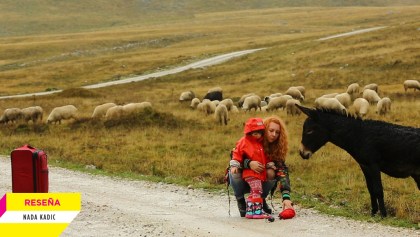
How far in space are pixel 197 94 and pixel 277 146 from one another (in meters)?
35.5

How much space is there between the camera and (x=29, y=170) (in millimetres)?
10117

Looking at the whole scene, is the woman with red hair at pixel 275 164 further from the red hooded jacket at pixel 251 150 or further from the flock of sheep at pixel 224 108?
the flock of sheep at pixel 224 108

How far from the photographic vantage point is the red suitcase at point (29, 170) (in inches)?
395

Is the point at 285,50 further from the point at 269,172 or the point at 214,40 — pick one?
the point at 269,172

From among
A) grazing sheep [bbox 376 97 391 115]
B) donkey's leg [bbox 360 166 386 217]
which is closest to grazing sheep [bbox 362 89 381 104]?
grazing sheep [bbox 376 97 391 115]

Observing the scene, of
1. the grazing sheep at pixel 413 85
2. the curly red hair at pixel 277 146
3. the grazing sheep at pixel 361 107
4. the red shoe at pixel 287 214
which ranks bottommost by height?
the grazing sheep at pixel 361 107

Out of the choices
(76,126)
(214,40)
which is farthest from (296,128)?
(214,40)

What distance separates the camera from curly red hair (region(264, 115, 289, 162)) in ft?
33.7

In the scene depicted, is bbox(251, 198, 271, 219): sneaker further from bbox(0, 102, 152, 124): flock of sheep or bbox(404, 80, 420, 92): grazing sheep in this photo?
bbox(404, 80, 420, 92): grazing sheep

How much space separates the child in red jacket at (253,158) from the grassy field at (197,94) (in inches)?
70.0

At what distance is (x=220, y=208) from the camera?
11.8 m

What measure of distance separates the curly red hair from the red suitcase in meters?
3.77

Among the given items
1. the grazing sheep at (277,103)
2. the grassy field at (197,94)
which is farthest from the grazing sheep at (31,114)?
the grazing sheep at (277,103)

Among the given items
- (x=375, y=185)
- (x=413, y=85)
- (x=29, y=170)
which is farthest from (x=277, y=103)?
(x=29, y=170)
